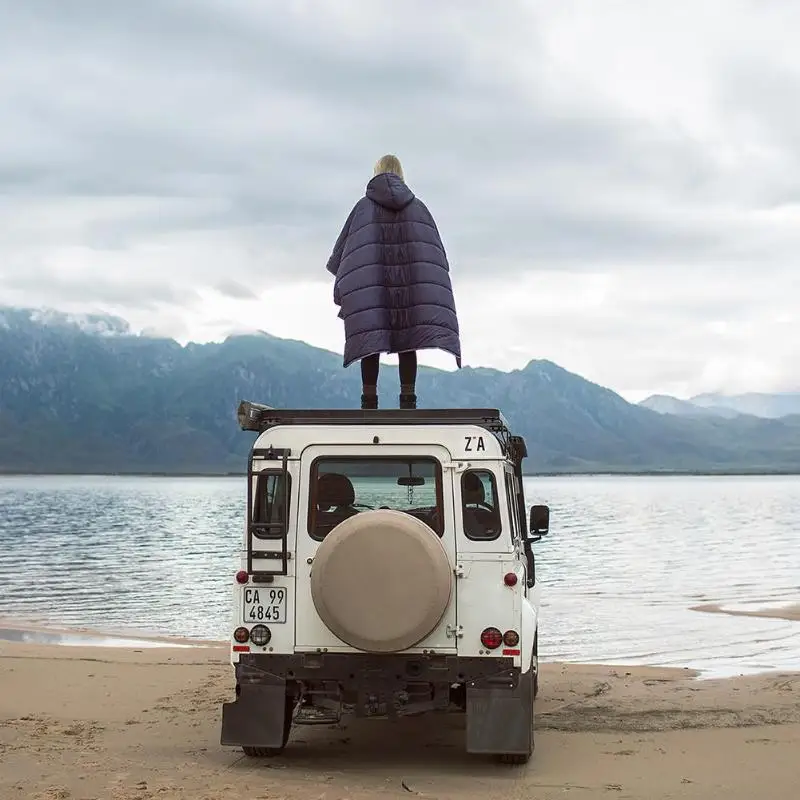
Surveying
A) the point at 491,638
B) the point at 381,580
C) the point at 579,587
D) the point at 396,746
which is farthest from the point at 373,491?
the point at 579,587

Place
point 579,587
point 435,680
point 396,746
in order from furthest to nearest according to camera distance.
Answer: point 579,587 < point 396,746 < point 435,680

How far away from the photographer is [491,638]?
8.45 meters

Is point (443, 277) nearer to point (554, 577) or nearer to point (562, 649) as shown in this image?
point (562, 649)

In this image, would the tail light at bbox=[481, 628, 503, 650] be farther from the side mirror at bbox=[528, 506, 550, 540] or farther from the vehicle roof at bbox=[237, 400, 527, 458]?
the side mirror at bbox=[528, 506, 550, 540]

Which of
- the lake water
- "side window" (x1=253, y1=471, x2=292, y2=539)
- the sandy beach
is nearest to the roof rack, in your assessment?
"side window" (x1=253, y1=471, x2=292, y2=539)

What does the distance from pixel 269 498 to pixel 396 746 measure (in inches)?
108

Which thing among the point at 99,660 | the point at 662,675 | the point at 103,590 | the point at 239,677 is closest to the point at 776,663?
the point at 662,675

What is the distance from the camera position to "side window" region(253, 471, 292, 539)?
342 inches

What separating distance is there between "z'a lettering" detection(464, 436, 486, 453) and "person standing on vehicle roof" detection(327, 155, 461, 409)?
48.3 inches

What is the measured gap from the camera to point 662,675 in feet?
50.1

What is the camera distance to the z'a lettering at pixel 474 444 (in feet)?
28.2

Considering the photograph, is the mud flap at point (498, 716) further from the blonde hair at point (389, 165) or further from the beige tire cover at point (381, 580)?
the blonde hair at point (389, 165)

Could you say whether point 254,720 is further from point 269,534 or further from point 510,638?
point 510,638

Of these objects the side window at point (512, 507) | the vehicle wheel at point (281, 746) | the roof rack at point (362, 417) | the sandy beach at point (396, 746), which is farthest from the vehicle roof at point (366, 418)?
the sandy beach at point (396, 746)
